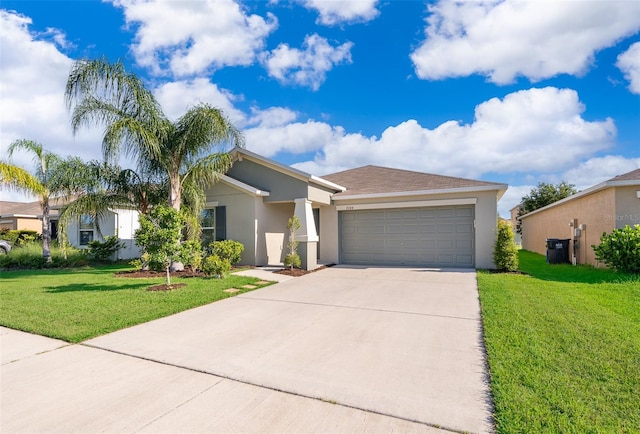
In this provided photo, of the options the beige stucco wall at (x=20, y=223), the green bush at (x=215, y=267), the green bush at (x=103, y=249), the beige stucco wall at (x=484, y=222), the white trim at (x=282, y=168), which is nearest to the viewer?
the green bush at (x=215, y=267)

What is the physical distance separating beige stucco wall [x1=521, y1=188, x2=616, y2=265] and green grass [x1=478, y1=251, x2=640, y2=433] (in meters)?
4.80

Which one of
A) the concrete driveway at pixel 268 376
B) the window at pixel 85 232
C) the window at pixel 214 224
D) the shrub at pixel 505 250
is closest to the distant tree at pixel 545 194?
the shrub at pixel 505 250

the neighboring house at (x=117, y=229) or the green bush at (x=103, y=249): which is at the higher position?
the neighboring house at (x=117, y=229)

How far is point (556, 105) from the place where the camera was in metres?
12.5

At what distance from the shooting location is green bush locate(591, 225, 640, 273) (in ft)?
30.6

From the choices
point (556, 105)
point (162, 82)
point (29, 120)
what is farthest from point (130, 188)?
point (556, 105)

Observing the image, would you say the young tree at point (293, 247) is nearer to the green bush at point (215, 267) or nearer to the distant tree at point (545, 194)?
the green bush at point (215, 267)

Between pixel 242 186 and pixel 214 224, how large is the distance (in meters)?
2.42

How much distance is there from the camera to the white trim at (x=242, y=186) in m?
13.2

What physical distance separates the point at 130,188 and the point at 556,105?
53.7 ft

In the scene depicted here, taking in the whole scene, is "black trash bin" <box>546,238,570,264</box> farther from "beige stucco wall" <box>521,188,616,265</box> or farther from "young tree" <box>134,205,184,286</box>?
"young tree" <box>134,205,184,286</box>

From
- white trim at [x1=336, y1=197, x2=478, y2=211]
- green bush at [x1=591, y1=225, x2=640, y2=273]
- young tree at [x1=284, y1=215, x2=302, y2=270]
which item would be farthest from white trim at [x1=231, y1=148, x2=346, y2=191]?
green bush at [x1=591, y1=225, x2=640, y2=273]

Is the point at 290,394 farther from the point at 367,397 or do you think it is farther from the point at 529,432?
the point at 529,432

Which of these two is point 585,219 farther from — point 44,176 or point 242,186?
point 44,176
